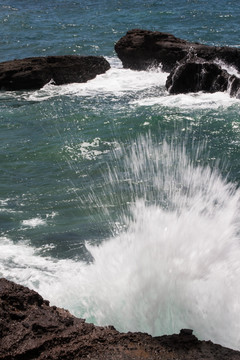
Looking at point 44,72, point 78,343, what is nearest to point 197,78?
point 44,72

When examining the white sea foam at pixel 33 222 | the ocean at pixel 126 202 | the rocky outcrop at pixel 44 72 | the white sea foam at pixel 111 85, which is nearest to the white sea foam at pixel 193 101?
the ocean at pixel 126 202

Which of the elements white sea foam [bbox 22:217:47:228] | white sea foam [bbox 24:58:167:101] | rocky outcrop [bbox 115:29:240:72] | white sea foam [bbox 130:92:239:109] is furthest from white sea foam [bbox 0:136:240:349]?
rocky outcrop [bbox 115:29:240:72]

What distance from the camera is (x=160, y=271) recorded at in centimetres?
656

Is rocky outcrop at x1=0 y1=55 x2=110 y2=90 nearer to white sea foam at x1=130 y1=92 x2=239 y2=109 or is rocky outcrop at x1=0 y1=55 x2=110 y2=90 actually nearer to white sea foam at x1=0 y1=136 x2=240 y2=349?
white sea foam at x1=130 y1=92 x2=239 y2=109

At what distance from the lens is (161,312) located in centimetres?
600

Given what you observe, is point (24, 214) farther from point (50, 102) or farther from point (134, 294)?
point (50, 102)

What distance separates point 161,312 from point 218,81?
1150cm

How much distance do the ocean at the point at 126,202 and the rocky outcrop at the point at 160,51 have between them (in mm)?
484

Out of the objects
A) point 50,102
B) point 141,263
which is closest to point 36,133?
point 50,102

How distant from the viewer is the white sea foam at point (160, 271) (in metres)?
5.98

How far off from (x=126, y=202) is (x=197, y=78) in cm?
787

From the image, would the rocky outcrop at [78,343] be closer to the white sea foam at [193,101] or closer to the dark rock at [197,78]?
the white sea foam at [193,101]

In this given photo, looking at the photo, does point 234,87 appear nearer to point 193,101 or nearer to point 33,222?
point 193,101

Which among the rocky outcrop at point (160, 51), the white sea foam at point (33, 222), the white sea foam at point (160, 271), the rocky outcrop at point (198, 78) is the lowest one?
the white sea foam at point (160, 271)
